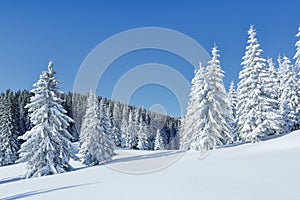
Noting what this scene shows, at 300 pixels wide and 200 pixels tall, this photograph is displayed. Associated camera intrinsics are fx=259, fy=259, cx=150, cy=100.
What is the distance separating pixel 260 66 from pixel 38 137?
23004 millimetres

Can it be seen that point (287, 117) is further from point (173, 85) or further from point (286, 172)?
point (286, 172)

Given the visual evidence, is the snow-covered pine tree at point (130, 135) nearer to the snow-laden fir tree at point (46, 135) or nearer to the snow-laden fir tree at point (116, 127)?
the snow-laden fir tree at point (116, 127)

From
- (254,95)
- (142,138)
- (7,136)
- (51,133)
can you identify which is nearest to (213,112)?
(254,95)

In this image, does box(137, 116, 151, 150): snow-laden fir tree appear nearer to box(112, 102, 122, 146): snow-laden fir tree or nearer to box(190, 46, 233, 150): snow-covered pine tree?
box(112, 102, 122, 146): snow-laden fir tree

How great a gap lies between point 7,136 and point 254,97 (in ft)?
137

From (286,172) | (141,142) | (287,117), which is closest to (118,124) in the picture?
(141,142)

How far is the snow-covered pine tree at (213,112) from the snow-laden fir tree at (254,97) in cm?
255

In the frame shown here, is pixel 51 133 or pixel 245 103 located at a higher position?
pixel 245 103

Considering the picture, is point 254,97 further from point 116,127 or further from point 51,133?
point 116,127

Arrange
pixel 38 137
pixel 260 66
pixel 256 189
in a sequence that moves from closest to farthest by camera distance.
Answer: pixel 256 189
pixel 38 137
pixel 260 66

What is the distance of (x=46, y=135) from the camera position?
22156 millimetres

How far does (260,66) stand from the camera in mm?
27656

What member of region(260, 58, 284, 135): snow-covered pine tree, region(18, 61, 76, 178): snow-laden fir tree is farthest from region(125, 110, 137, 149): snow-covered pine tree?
region(18, 61, 76, 178): snow-laden fir tree

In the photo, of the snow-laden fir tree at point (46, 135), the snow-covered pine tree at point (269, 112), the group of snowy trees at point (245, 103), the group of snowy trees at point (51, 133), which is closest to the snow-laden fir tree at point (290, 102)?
the group of snowy trees at point (245, 103)
